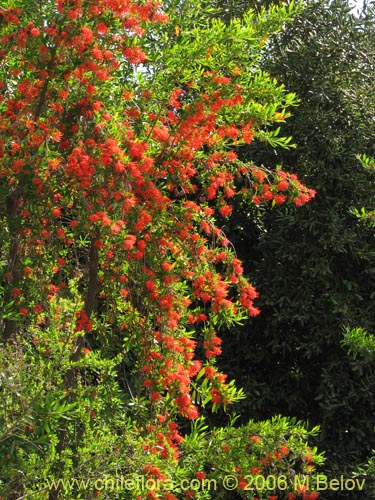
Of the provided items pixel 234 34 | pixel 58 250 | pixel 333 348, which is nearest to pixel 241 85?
pixel 234 34

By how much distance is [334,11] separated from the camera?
9086 mm

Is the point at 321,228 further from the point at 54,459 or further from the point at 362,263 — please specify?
the point at 54,459

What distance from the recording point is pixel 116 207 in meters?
5.20

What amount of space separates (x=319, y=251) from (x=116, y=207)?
3660mm

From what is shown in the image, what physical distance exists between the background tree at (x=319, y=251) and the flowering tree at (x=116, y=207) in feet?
6.06

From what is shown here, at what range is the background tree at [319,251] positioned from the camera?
27.2 ft

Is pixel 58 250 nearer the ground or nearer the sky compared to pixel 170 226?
nearer the ground

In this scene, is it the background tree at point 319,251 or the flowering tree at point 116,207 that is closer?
the flowering tree at point 116,207

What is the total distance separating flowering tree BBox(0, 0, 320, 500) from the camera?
529 cm

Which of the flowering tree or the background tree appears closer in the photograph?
the flowering tree

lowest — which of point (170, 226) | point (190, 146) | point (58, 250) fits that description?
point (58, 250)

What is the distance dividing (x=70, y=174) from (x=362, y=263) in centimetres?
412

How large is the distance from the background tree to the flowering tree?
6.06ft

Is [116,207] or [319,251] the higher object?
[319,251]
